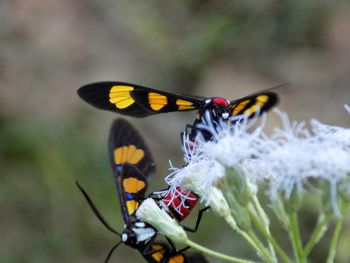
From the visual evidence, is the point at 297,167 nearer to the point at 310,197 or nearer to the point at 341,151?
the point at 341,151

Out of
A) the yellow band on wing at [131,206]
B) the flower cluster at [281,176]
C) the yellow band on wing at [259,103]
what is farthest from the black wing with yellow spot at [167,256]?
the yellow band on wing at [259,103]

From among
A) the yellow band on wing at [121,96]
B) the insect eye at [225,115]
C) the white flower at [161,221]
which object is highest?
the yellow band on wing at [121,96]

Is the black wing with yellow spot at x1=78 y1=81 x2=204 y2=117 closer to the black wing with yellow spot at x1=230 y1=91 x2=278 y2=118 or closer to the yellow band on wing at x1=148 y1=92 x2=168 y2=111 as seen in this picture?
the yellow band on wing at x1=148 y1=92 x2=168 y2=111

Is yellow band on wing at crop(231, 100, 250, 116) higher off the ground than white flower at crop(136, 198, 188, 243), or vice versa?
yellow band on wing at crop(231, 100, 250, 116)

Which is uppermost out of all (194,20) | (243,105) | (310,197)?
(194,20)

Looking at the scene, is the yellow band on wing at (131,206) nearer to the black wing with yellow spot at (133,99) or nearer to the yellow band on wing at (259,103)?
the black wing with yellow spot at (133,99)

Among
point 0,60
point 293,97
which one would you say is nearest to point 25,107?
point 0,60

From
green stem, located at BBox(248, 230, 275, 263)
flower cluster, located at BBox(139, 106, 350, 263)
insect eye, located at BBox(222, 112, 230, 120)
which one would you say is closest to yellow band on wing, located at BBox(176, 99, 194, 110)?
insect eye, located at BBox(222, 112, 230, 120)
